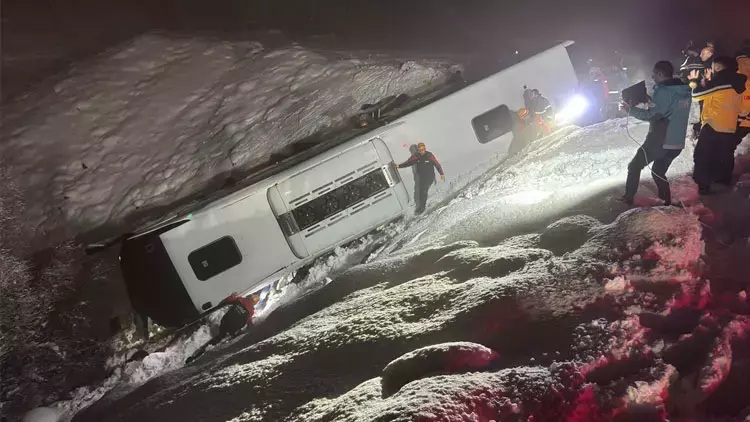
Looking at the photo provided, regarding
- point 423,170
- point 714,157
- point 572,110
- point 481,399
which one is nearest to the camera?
point 481,399

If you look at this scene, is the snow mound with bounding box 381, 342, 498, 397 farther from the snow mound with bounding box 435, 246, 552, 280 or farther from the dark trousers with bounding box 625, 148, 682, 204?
the dark trousers with bounding box 625, 148, 682, 204

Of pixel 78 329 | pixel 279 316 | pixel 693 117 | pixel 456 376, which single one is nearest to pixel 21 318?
pixel 78 329

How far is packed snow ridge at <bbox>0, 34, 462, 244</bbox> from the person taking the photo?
716 cm

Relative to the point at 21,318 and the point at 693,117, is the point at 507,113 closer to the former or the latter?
the point at 693,117

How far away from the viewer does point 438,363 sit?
11.5ft

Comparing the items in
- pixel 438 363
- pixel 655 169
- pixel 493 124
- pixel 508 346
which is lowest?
pixel 508 346

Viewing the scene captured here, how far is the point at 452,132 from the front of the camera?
7.40m

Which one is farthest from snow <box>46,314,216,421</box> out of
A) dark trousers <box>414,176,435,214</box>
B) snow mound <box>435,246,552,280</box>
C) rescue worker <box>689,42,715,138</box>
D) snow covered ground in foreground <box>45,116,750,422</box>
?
rescue worker <box>689,42,715,138</box>

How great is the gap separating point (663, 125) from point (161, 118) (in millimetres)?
7451

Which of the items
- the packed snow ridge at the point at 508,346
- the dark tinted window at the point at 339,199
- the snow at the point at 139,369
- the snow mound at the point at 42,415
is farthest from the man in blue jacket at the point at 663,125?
the snow mound at the point at 42,415

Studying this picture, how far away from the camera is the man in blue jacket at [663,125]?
199 inches

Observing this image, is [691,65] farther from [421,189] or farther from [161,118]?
[161,118]

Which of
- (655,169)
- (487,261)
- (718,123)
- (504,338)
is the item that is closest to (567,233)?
(487,261)

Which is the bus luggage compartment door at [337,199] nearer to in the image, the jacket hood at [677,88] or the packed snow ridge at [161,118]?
the packed snow ridge at [161,118]
